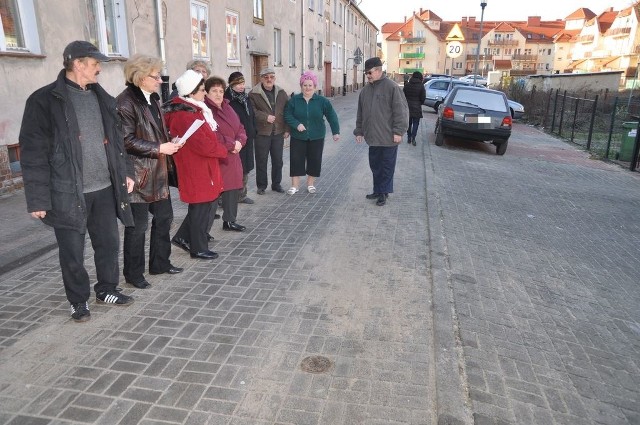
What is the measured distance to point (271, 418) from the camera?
Answer: 8.63ft

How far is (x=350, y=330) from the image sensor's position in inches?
140

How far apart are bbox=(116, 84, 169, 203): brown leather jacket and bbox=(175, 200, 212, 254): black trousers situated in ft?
1.82

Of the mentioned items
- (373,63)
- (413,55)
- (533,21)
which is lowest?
(373,63)

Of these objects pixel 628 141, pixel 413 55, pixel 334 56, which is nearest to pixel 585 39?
pixel 413 55

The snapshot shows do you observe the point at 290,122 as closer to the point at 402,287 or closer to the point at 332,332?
the point at 402,287

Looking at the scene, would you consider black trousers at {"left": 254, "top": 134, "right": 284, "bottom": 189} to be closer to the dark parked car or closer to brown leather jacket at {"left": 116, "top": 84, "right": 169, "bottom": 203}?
brown leather jacket at {"left": 116, "top": 84, "right": 169, "bottom": 203}

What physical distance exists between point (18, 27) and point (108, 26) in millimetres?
2148

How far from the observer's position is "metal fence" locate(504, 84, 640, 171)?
12.1m

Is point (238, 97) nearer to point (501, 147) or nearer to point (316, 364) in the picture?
point (316, 364)

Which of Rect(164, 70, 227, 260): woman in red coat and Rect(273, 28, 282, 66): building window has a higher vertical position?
Rect(273, 28, 282, 66): building window

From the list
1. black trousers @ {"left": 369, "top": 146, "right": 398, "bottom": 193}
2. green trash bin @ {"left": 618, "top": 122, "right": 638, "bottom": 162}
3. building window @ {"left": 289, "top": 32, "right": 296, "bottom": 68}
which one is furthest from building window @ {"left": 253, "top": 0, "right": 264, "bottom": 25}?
green trash bin @ {"left": 618, "top": 122, "right": 638, "bottom": 162}

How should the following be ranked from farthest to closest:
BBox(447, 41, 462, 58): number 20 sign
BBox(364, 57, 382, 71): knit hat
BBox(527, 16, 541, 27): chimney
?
BBox(527, 16, 541, 27): chimney
BBox(447, 41, 462, 58): number 20 sign
BBox(364, 57, 382, 71): knit hat

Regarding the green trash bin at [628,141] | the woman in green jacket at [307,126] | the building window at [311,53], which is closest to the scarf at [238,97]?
the woman in green jacket at [307,126]

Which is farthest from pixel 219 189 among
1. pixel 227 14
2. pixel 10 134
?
pixel 227 14
